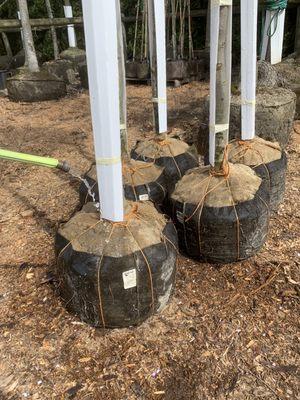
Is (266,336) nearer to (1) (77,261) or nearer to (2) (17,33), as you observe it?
(1) (77,261)

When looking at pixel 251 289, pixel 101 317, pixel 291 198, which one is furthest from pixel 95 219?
pixel 291 198

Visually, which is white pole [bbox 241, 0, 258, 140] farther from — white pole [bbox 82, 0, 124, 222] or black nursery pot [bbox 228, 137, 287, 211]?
white pole [bbox 82, 0, 124, 222]

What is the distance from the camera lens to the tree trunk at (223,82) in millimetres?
2213

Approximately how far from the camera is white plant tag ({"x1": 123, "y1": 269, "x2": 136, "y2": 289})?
6.67 feet

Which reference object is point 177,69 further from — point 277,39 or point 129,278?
point 129,278

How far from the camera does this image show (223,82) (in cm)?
236

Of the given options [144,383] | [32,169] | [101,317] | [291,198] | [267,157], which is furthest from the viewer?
[32,169]

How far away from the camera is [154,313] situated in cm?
229

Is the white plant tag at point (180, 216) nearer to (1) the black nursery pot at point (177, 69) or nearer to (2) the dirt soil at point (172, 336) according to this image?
(2) the dirt soil at point (172, 336)

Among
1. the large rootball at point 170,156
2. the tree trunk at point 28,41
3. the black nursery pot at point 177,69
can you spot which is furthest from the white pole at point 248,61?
the tree trunk at point 28,41

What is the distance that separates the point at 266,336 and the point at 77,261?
3.58 ft

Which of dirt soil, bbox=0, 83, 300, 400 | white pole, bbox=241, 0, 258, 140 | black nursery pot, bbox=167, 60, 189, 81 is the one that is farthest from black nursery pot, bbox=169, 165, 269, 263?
black nursery pot, bbox=167, 60, 189, 81

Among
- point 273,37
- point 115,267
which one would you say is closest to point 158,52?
point 115,267

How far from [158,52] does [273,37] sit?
3.91 meters
